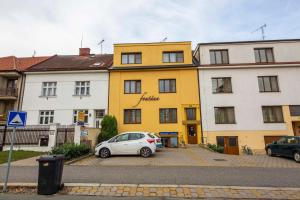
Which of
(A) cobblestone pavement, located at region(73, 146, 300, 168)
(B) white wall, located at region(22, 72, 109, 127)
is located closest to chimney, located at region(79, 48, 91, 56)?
(B) white wall, located at region(22, 72, 109, 127)

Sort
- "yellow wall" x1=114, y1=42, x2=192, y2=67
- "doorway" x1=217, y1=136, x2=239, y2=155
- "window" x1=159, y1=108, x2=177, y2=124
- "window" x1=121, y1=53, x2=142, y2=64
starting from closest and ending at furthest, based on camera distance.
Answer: "doorway" x1=217, y1=136, x2=239, y2=155 < "window" x1=159, y1=108, x2=177, y2=124 < "yellow wall" x1=114, y1=42, x2=192, y2=67 < "window" x1=121, y1=53, x2=142, y2=64

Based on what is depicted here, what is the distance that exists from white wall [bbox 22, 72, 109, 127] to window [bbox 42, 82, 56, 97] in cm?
37

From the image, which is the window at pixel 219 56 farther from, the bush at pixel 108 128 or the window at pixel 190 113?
the bush at pixel 108 128

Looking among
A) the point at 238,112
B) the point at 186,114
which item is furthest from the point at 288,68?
the point at 186,114

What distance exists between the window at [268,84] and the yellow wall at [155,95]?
22.4 feet

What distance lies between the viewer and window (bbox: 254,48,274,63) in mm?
22266

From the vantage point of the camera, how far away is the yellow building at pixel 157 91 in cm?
2072

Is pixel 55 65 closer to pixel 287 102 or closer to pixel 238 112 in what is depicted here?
pixel 238 112

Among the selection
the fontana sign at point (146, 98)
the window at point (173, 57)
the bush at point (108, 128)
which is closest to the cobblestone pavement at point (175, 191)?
the bush at point (108, 128)

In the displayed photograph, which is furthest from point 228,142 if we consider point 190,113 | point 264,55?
point 264,55

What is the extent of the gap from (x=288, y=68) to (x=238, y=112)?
7344mm

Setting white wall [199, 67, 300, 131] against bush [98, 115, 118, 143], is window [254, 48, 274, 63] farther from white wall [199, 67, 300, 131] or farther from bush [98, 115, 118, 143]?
bush [98, 115, 118, 143]

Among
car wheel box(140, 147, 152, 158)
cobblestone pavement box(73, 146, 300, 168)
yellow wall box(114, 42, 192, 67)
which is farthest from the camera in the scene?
yellow wall box(114, 42, 192, 67)

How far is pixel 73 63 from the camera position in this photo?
24703 mm
